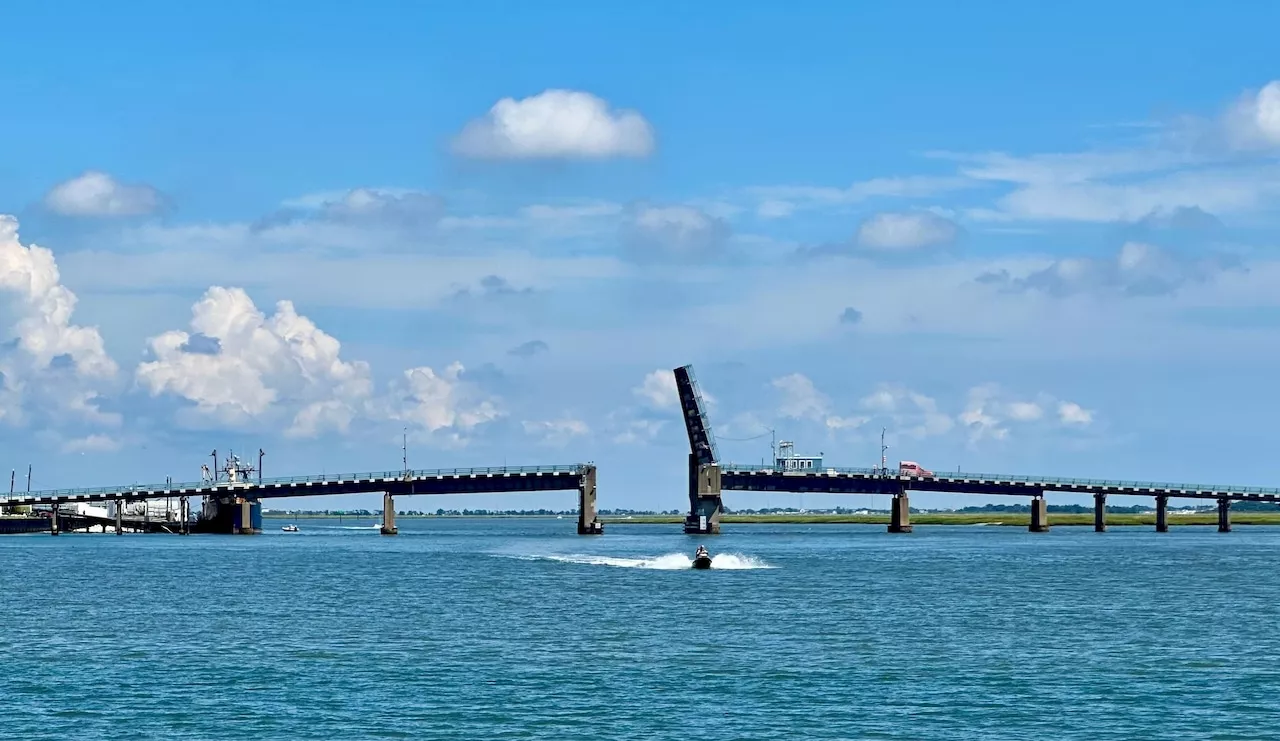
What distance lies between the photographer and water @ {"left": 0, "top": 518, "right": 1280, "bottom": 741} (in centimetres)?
4594

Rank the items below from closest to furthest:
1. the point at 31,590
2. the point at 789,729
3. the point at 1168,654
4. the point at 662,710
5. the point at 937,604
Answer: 1. the point at 789,729
2. the point at 662,710
3. the point at 1168,654
4. the point at 937,604
5. the point at 31,590

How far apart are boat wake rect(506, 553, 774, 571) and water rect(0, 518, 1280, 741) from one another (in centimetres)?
1236

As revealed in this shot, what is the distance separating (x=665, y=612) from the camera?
80125mm

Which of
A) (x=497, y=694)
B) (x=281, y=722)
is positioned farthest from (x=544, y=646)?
(x=281, y=722)

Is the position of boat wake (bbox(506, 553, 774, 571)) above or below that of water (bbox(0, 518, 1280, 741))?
below

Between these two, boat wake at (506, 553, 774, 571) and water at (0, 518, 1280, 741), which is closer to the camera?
water at (0, 518, 1280, 741)

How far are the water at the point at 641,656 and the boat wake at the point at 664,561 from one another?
12361 millimetres

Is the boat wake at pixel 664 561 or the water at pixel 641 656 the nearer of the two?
the water at pixel 641 656

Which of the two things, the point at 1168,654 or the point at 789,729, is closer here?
the point at 789,729

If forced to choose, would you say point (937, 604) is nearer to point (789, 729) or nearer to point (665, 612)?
point (665, 612)

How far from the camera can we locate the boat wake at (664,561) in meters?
129

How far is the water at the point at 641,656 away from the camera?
45.9m

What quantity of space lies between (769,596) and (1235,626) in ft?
86.5

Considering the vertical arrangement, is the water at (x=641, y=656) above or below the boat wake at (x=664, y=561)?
above
